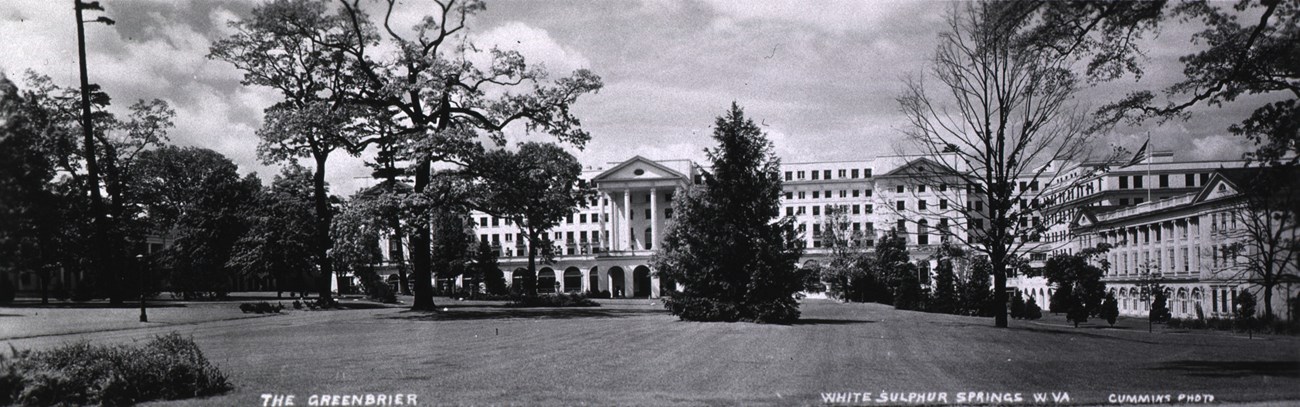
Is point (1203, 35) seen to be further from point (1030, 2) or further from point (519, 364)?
point (519, 364)

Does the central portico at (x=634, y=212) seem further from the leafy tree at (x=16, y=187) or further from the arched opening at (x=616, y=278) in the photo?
the leafy tree at (x=16, y=187)

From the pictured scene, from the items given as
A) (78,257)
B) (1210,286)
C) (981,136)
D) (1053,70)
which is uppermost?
(1053,70)

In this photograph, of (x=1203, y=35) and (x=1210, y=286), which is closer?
(x=1203, y=35)

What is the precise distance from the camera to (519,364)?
1393 cm

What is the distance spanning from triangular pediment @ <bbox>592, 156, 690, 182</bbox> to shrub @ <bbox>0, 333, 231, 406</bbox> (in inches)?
3498

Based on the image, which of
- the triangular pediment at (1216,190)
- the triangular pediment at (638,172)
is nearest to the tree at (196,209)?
the triangular pediment at (1216,190)

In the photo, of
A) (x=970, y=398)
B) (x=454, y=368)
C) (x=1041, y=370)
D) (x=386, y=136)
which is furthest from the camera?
(x=386, y=136)

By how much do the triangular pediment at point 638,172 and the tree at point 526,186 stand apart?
6852cm

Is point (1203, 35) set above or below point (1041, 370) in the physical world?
above

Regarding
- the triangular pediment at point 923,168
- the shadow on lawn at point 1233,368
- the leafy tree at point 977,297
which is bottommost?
the leafy tree at point 977,297

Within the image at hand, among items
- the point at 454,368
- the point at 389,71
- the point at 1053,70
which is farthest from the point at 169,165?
the point at 1053,70

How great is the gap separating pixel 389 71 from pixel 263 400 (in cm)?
2186

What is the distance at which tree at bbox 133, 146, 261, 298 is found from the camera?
4538cm

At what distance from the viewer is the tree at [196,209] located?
45375mm
